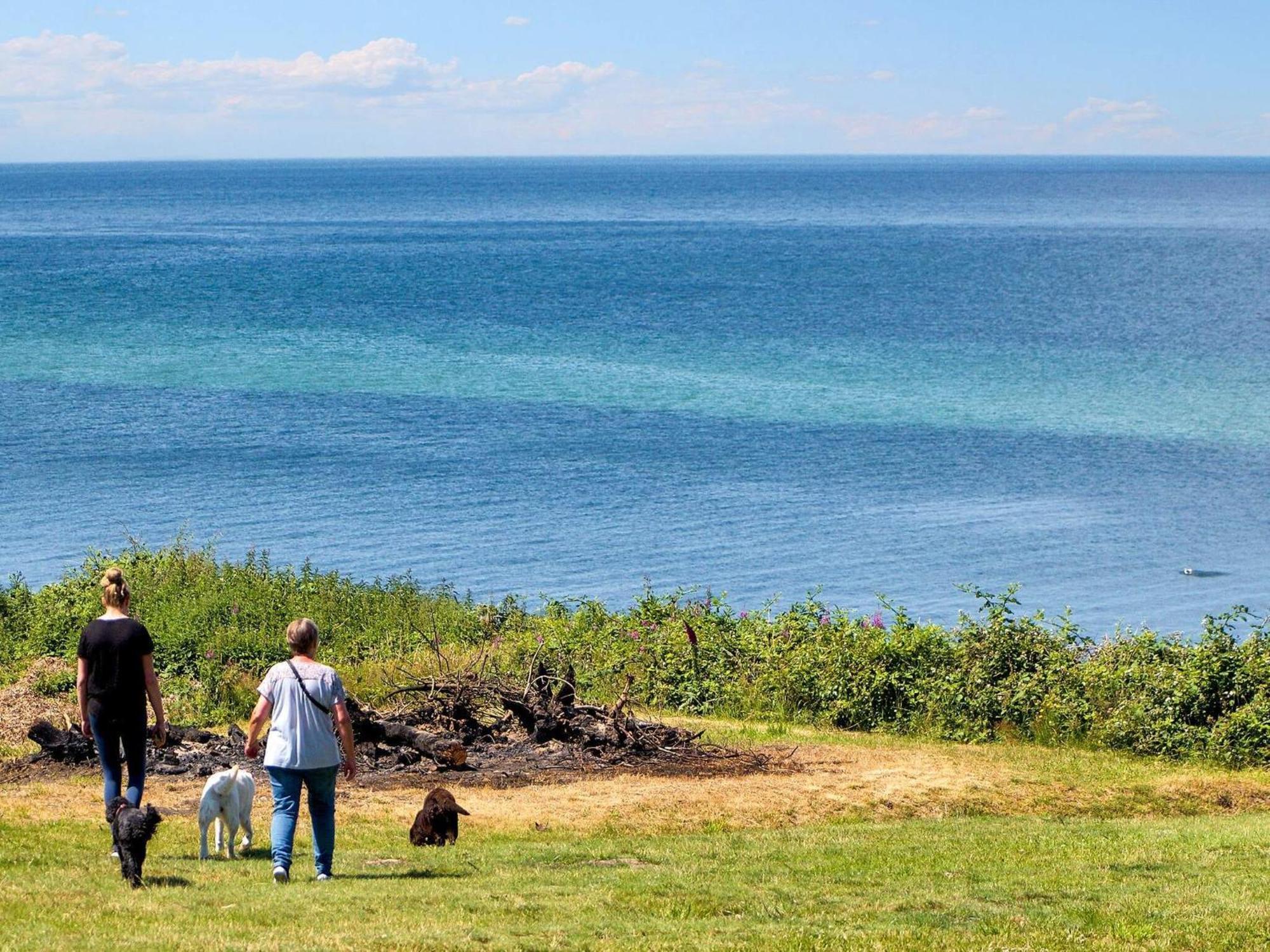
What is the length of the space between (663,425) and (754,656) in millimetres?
27379

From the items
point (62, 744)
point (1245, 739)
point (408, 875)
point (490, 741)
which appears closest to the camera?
point (408, 875)

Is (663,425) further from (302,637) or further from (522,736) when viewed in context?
(302,637)

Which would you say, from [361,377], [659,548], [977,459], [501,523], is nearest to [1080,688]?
[659,548]

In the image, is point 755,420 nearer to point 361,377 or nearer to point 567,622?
point 361,377

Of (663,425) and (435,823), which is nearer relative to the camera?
(435,823)

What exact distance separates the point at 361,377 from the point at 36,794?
43.6 metres

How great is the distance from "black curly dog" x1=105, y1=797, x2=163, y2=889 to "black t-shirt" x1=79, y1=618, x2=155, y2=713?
2.55ft

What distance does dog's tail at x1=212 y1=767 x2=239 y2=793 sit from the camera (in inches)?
386

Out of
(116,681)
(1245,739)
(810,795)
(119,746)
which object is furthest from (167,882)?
(1245,739)

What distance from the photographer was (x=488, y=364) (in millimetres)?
59312

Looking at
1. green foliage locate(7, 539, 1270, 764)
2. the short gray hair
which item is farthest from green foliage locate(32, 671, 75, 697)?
the short gray hair

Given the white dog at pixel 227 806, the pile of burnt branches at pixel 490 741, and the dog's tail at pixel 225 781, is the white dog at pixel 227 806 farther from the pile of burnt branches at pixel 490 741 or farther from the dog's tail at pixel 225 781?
the pile of burnt branches at pixel 490 741

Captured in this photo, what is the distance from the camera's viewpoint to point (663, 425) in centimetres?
4628

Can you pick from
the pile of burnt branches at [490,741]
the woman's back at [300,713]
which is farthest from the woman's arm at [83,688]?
the pile of burnt branches at [490,741]
